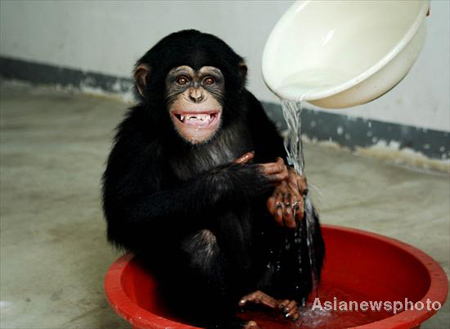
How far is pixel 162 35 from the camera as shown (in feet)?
20.1

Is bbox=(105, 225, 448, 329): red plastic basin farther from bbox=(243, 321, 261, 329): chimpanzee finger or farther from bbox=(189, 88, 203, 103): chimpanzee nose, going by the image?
bbox=(189, 88, 203, 103): chimpanzee nose

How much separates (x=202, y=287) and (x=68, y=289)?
856 mm

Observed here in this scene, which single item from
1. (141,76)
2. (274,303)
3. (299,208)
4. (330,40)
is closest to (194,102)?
(141,76)

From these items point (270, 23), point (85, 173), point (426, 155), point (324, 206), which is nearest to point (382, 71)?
point (324, 206)

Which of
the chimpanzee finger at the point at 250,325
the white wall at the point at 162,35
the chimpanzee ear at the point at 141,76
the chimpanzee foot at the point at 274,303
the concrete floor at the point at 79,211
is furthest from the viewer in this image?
the white wall at the point at 162,35

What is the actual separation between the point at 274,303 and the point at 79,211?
1.70 meters

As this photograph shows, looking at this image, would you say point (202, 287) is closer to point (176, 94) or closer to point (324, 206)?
point (176, 94)

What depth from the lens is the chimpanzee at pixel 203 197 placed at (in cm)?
243

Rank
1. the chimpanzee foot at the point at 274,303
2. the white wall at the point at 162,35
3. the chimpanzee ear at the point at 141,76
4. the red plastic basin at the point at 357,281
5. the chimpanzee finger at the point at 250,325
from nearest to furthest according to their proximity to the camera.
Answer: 1. the red plastic basin at the point at 357,281
2. the chimpanzee finger at the point at 250,325
3. the chimpanzee foot at the point at 274,303
4. the chimpanzee ear at the point at 141,76
5. the white wall at the point at 162,35

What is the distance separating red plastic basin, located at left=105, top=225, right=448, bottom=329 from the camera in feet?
6.83

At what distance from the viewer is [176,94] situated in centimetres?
255

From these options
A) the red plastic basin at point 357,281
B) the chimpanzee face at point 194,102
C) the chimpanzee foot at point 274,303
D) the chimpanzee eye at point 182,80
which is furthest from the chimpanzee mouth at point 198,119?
the chimpanzee foot at point 274,303

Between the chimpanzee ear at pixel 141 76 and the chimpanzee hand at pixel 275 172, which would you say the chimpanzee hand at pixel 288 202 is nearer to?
the chimpanzee hand at pixel 275 172

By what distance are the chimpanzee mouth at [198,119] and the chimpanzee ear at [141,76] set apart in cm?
20
